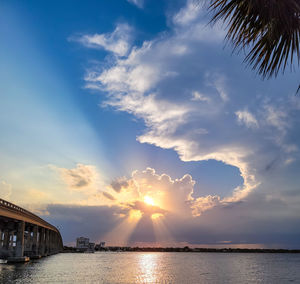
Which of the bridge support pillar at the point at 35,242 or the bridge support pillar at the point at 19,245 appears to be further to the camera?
the bridge support pillar at the point at 35,242

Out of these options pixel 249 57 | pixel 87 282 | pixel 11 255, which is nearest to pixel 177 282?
pixel 87 282

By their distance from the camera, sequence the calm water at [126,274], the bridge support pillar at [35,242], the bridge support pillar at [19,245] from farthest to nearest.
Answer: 1. the bridge support pillar at [35,242]
2. the bridge support pillar at [19,245]
3. the calm water at [126,274]

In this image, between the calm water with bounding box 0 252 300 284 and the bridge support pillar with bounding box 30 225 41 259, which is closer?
the calm water with bounding box 0 252 300 284

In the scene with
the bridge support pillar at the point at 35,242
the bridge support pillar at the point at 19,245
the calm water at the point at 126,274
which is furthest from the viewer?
the bridge support pillar at the point at 35,242

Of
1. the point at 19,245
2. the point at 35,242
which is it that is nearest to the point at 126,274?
the point at 19,245

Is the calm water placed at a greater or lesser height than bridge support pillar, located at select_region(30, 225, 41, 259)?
lesser

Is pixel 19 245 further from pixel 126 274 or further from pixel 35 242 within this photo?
pixel 35 242

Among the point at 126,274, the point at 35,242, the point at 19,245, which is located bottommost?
the point at 126,274

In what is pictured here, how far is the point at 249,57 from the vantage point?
658 centimetres

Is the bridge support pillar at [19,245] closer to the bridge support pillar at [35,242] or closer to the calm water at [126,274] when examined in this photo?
the calm water at [126,274]

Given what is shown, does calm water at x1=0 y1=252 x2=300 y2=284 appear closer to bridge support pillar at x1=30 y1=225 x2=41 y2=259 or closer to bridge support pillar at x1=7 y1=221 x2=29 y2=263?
bridge support pillar at x1=7 y1=221 x2=29 y2=263

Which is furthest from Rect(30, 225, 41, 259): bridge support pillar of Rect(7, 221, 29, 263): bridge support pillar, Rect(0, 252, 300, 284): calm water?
Rect(7, 221, 29, 263): bridge support pillar

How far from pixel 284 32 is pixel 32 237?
9486 cm

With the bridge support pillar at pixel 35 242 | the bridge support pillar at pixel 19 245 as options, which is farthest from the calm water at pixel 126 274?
the bridge support pillar at pixel 35 242
